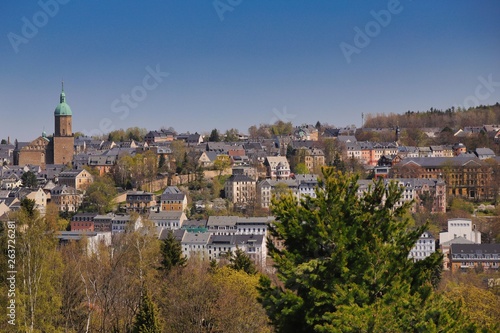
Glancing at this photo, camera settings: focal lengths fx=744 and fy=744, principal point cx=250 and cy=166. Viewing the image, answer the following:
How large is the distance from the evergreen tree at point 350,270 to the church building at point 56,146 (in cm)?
4851

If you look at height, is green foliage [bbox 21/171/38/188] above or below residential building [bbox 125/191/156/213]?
above

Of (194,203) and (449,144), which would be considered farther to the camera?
(449,144)

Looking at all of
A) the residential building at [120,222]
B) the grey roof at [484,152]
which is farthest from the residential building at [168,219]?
the grey roof at [484,152]

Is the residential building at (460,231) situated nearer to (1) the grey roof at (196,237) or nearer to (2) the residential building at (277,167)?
(1) the grey roof at (196,237)

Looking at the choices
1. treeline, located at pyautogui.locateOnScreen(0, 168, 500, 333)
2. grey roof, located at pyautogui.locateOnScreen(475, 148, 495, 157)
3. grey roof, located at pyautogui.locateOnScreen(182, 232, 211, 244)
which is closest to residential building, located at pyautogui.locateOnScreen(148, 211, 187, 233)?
grey roof, located at pyautogui.locateOnScreen(182, 232, 211, 244)

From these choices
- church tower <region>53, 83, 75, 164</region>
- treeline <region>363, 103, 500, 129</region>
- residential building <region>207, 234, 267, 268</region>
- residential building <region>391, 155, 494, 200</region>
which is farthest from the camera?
treeline <region>363, 103, 500, 129</region>

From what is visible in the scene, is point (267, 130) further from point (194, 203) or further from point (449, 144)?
point (194, 203)

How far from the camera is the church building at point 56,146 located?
56281mm

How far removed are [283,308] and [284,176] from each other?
1635 inches

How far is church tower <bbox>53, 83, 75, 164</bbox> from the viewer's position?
184 ft

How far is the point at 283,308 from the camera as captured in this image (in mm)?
9492

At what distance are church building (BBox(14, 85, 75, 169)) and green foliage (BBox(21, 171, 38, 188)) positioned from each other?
291 inches

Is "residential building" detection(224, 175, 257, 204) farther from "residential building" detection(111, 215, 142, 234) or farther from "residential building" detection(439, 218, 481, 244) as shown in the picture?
"residential building" detection(439, 218, 481, 244)

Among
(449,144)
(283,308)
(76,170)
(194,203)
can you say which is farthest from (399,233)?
(449,144)
